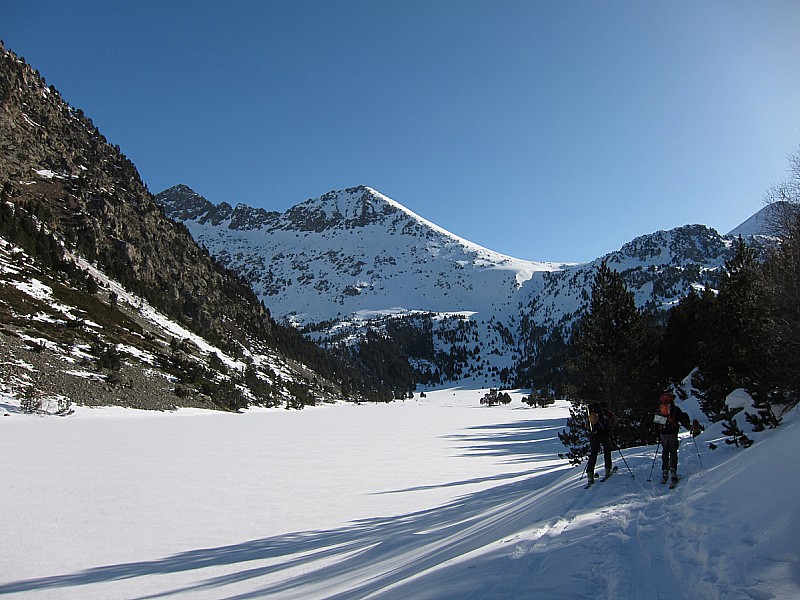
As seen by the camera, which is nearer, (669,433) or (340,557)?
(340,557)

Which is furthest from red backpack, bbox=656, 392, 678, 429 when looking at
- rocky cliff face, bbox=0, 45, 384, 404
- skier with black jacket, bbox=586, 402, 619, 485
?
rocky cliff face, bbox=0, 45, 384, 404

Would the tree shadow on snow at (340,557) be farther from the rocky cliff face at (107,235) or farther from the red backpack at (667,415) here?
the rocky cliff face at (107,235)

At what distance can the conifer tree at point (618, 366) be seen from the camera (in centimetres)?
2134

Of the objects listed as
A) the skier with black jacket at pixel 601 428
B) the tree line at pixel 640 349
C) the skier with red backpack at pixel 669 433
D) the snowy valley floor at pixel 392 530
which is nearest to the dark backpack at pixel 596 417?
the skier with black jacket at pixel 601 428

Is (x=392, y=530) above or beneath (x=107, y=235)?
beneath

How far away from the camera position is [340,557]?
310 inches

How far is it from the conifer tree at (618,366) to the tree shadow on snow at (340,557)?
Answer: 1147 centimetres

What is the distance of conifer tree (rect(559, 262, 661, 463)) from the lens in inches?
840

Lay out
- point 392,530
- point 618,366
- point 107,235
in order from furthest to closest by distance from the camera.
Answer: point 107,235
point 618,366
point 392,530

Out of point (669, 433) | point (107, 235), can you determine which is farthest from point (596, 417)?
point (107, 235)

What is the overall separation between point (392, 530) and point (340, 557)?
6.87 ft

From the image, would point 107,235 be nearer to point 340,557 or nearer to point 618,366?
point 618,366

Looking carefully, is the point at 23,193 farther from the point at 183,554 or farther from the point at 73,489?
the point at 183,554

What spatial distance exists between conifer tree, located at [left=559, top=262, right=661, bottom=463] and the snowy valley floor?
6.51 m
